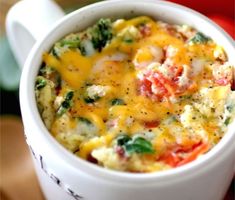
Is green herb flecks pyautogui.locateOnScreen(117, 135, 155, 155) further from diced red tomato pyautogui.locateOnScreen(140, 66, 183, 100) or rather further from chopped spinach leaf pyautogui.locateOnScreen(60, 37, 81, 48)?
chopped spinach leaf pyautogui.locateOnScreen(60, 37, 81, 48)

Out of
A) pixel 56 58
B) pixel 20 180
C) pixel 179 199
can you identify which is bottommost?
pixel 20 180

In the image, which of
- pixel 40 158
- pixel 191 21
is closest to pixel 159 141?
pixel 40 158

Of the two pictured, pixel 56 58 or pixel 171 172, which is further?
pixel 56 58

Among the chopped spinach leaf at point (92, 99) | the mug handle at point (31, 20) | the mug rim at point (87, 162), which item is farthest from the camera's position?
the mug handle at point (31, 20)

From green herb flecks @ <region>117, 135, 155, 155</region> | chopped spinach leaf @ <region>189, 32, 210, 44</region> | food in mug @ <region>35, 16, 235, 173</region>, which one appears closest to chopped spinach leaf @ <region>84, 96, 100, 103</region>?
food in mug @ <region>35, 16, 235, 173</region>

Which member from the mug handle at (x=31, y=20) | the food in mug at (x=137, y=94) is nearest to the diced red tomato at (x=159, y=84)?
the food in mug at (x=137, y=94)

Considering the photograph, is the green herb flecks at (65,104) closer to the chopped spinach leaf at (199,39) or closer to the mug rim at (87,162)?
the mug rim at (87,162)

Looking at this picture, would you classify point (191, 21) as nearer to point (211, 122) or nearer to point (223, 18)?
point (211, 122)

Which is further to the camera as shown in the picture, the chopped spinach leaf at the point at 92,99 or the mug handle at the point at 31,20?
the mug handle at the point at 31,20
